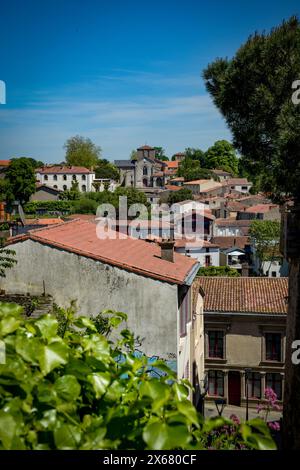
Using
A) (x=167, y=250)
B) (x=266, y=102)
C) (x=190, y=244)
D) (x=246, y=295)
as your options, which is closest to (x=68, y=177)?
(x=190, y=244)

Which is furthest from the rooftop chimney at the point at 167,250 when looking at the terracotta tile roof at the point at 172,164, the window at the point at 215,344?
the terracotta tile roof at the point at 172,164

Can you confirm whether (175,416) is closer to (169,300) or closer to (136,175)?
(169,300)

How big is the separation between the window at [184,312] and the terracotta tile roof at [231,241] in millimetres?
33974

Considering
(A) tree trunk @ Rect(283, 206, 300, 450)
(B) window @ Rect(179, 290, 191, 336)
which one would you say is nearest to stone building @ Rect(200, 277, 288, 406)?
(B) window @ Rect(179, 290, 191, 336)

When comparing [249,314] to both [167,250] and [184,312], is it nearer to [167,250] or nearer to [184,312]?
[167,250]

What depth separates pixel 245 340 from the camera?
1941 centimetres

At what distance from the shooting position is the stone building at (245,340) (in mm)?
18938

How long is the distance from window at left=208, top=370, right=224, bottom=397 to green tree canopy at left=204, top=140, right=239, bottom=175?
8909 centimetres

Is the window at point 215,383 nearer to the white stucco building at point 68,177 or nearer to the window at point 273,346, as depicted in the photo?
the window at point 273,346

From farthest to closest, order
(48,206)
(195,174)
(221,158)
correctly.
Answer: (221,158) → (195,174) → (48,206)

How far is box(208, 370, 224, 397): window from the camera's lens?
65.7 ft

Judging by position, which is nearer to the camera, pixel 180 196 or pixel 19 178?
pixel 19 178

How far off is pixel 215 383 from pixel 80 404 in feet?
62.4

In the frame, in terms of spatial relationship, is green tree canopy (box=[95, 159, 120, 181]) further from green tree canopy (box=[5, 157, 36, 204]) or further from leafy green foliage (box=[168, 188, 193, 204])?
green tree canopy (box=[5, 157, 36, 204])
